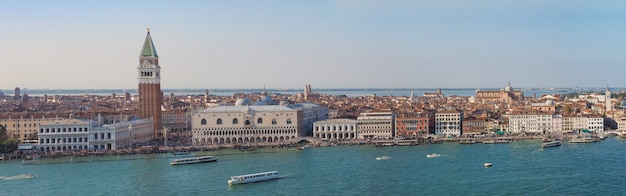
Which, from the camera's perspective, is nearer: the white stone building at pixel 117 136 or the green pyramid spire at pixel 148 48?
the white stone building at pixel 117 136

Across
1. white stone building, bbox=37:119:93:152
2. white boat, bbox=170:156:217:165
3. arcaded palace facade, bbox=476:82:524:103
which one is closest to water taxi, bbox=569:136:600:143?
white boat, bbox=170:156:217:165

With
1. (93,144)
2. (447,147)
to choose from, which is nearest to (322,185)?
(447,147)

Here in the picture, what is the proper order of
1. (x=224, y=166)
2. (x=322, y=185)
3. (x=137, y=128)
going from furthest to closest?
(x=137, y=128)
(x=224, y=166)
(x=322, y=185)

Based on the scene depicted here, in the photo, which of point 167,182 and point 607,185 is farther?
point 167,182

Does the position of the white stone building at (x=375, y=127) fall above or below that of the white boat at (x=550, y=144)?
above

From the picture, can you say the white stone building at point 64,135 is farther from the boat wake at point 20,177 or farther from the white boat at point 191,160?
the boat wake at point 20,177

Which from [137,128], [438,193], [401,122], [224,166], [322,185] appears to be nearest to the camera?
[438,193]

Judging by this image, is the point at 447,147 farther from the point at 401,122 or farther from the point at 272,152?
the point at 272,152

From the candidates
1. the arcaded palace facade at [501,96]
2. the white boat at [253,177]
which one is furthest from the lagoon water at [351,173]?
the arcaded palace facade at [501,96]
